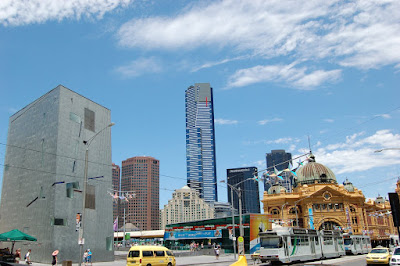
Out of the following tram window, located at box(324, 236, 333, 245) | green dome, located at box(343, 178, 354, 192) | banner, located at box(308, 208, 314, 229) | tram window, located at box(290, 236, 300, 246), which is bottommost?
tram window, located at box(324, 236, 333, 245)

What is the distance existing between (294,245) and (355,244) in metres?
21.0

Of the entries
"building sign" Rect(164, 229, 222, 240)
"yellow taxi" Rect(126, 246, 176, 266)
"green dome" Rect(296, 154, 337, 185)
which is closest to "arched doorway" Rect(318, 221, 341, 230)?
"green dome" Rect(296, 154, 337, 185)

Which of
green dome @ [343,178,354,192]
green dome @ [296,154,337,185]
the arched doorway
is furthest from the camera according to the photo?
green dome @ [343,178,354,192]

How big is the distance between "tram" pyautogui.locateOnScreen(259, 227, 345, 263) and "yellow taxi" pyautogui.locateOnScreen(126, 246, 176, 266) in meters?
9.07

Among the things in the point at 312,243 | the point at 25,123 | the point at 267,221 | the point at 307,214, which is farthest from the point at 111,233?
the point at 307,214

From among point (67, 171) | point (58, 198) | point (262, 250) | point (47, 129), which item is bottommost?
point (262, 250)

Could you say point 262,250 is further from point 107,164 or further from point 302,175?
point 302,175

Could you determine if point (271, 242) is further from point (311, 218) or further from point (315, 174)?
point (315, 174)

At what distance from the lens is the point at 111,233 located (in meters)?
40.5

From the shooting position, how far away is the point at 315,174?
9412 cm

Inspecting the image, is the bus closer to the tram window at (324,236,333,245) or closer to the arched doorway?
the tram window at (324,236,333,245)

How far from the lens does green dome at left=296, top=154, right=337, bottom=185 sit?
93250mm

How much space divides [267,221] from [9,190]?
43.7m

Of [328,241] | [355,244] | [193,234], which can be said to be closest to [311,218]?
[193,234]
